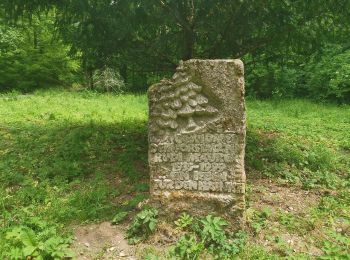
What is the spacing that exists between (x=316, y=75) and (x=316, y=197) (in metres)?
10.3

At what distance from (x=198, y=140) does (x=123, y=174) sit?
6.07 ft

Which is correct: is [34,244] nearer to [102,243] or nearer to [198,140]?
[102,243]

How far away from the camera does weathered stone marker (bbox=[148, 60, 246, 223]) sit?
4035mm

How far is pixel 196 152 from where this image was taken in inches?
163

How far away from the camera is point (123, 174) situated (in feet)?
18.5

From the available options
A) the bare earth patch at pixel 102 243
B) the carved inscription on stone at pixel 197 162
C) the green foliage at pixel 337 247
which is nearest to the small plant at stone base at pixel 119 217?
the bare earth patch at pixel 102 243

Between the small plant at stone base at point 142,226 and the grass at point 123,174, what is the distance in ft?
1.64

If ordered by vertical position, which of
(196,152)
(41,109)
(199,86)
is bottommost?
(41,109)

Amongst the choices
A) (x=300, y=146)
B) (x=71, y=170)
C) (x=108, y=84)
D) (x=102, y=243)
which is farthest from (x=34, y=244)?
(x=108, y=84)

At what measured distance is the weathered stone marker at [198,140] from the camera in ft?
13.2

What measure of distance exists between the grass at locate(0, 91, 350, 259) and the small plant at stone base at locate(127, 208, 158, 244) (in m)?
0.50

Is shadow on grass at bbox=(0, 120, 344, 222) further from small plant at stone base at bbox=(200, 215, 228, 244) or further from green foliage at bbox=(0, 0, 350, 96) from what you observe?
green foliage at bbox=(0, 0, 350, 96)

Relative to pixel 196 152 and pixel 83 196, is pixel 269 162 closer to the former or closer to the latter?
pixel 196 152

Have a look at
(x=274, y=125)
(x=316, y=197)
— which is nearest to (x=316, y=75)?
(x=274, y=125)
